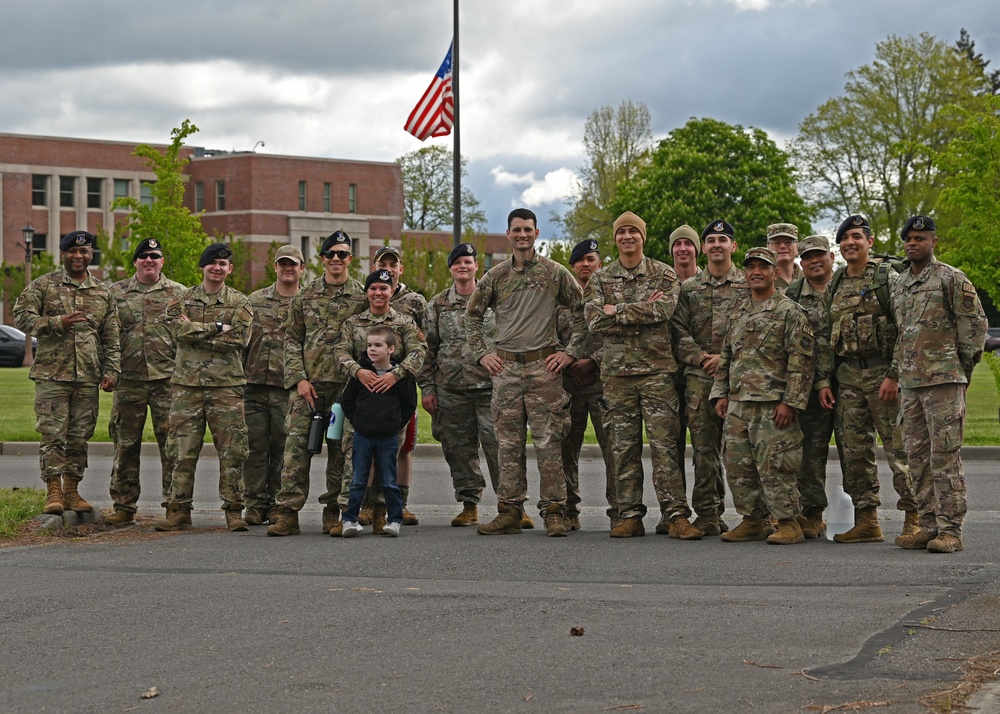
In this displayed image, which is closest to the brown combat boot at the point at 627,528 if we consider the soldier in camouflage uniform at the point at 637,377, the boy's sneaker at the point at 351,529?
the soldier in camouflage uniform at the point at 637,377

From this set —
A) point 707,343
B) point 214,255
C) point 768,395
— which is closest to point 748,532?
point 768,395

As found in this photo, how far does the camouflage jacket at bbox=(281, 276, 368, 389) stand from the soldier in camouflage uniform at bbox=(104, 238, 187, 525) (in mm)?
1220

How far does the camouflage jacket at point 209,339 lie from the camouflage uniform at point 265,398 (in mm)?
247

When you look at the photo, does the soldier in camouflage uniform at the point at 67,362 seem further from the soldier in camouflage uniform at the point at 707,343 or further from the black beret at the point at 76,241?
the soldier in camouflage uniform at the point at 707,343

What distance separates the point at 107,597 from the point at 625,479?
404 cm

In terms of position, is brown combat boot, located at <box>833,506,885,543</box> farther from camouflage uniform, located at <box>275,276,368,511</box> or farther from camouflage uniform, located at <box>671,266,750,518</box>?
camouflage uniform, located at <box>275,276,368,511</box>

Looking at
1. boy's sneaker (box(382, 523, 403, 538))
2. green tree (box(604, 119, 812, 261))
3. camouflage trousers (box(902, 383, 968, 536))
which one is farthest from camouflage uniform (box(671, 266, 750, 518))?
green tree (box(604, 119, 812, 261))

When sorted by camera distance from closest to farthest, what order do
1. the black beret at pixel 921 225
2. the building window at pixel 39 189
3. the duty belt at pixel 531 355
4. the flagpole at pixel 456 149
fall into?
the black beret at pixel 921 225 < the duty belt at pixel 531 355 < the flagpole at pixel 456 149 < the building window at pixel 39 189

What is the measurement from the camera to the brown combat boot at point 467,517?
11188mm

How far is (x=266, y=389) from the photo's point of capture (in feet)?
37.4

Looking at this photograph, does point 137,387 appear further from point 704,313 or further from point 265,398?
point 704,313

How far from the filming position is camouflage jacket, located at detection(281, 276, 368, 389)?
10.9 meters

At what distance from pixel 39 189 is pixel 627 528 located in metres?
77.4

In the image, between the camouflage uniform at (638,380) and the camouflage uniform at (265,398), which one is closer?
the camouflage uniform at (638,380)
